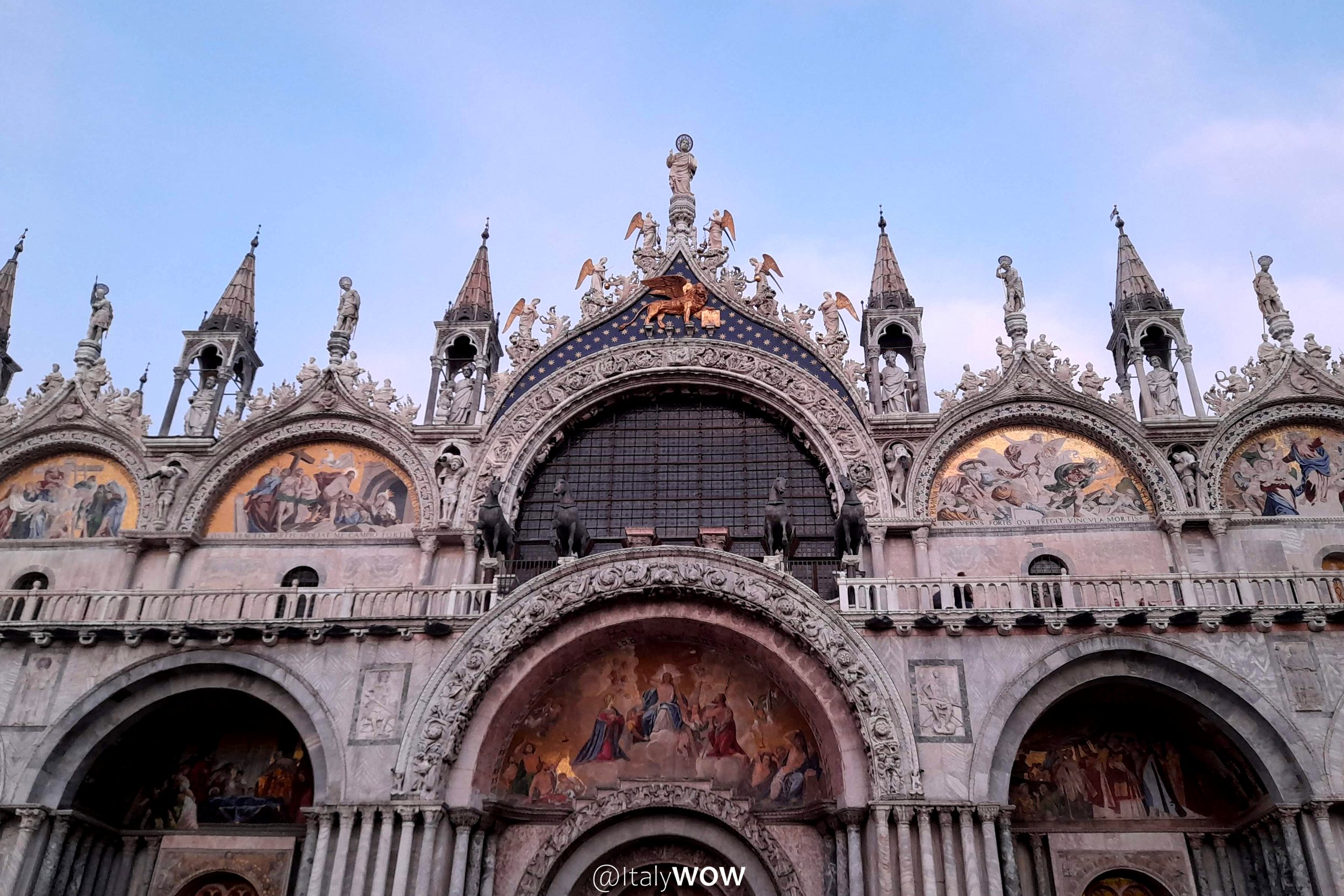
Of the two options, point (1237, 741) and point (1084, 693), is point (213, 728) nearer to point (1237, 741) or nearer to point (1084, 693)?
point (1084, 693)

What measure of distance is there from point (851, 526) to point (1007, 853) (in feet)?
17.5

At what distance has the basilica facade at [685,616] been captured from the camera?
14.9 meters

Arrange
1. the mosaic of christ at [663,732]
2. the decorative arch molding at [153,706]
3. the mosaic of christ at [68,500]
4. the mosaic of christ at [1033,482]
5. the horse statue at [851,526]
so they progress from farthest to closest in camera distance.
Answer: the mosaic of christ at [68,500] < the mosaic of christ at [1033,482] < the horse statue at [851,526] < the mosaic of christ at [663,732] < the decorative arch molding at [153,706]

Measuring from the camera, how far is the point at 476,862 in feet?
49.9

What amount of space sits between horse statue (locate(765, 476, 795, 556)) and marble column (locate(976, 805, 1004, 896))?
4.83 m

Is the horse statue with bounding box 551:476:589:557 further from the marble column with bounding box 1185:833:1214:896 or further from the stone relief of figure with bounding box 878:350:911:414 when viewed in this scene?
the marble column with bounding box 1185:833:1214:896

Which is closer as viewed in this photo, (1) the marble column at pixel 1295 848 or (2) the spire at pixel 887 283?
(1) the marble column at pixel 1295 848

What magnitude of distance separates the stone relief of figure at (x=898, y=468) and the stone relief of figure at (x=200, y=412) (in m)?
13.3

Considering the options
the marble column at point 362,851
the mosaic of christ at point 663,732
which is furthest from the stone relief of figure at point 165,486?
the mosaic of christ at point 663,732

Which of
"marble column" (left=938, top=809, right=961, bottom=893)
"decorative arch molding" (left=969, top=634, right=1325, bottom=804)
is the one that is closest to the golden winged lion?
"decorative arch molding" (left=969, top=634, right=1325, bottom=804)

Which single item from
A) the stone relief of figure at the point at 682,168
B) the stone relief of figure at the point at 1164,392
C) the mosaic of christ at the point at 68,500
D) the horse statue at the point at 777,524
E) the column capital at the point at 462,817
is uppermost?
the stone relief of figure at the point at 682,168

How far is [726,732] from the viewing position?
1661 centimetres

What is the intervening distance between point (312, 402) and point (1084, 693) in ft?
49.2

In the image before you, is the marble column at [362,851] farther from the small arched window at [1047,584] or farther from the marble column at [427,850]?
the small arched window at [1047,584]
